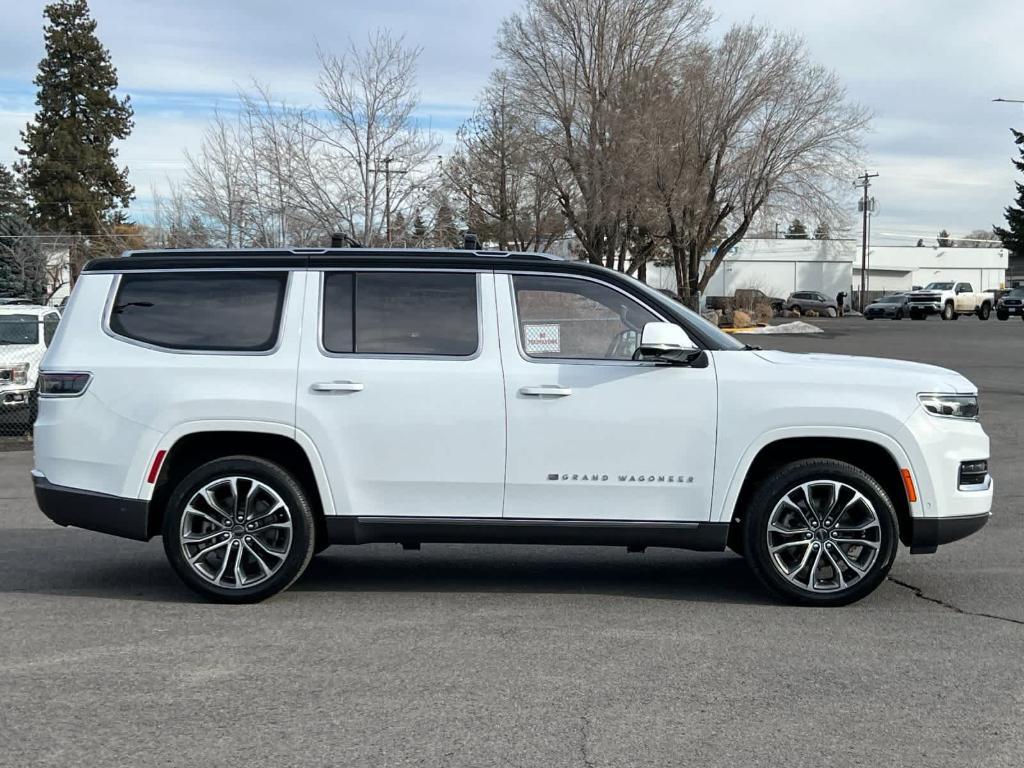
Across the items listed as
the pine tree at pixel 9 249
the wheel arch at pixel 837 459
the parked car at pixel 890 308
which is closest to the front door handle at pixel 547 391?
the wheel arch at pixel 837 459

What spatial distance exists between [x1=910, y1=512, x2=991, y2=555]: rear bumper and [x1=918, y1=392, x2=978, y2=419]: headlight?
57 centimetres

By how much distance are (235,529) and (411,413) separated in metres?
1.18

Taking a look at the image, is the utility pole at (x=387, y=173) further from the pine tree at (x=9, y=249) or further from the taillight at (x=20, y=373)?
the pine tree at (x=9, y=249)

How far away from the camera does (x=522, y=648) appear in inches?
221

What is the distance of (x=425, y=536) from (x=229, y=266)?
1.89 m

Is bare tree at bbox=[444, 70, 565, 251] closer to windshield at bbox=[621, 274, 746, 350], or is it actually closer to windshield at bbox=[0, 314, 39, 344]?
windshield at bbox=[0, 314, 39, 344]

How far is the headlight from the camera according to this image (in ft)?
20.7

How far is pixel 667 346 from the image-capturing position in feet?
20.2

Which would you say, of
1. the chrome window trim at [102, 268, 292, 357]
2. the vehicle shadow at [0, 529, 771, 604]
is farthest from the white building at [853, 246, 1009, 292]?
the chrome window trim at [102, 268, 292, 357]

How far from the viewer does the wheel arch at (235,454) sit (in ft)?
21.0

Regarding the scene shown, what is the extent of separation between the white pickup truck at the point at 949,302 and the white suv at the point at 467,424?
60434mm

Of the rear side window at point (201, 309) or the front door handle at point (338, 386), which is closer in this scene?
the front door handle at point (338, 386)

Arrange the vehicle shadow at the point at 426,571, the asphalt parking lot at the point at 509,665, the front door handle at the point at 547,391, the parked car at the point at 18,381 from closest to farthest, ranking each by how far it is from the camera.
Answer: the asphalt parking lot at the point at 509,665 → the front door handle at the point at 547,391 → the vehicle shadow at the point at 426,571 → the parked car at the point at 18,381

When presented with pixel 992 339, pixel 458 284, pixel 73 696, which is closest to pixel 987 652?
pixel 458 284
